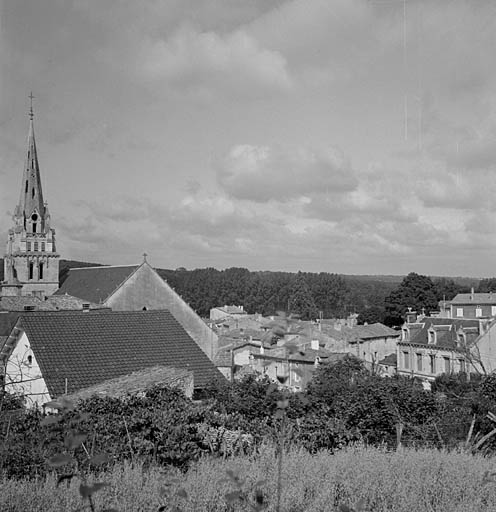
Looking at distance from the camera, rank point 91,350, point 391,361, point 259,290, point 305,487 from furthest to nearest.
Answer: point 259,290
point 391,361
point 91,350
point 305,487

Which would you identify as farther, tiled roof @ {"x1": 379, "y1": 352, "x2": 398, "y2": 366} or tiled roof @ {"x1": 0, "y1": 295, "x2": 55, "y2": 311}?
tiled roof @ {"x1": 379, "y1": 352, "x2": 398, "y2": 366}

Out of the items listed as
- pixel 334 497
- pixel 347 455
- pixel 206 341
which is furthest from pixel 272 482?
pixel 206 341

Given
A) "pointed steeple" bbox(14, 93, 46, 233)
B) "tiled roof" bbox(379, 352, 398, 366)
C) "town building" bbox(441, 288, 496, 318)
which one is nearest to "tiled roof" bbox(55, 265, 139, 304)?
"pointed steeple" bbox(14, 93, 46, 233)

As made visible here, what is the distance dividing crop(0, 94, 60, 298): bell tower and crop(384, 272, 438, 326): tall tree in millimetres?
39155

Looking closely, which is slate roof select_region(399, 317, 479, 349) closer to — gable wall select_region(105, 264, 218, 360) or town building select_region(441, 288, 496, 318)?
gable wall select_region(105, 264, 218, 360)

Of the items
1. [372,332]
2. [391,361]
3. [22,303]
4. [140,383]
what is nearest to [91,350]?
[140,383]

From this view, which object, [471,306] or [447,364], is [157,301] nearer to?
[447,364]

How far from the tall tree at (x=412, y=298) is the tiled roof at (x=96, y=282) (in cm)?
3886

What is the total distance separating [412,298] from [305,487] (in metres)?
63.4

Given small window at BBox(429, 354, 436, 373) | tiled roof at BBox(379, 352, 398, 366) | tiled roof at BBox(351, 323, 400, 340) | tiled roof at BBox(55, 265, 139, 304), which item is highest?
tiled roof at BBox(55, 265, 139, 304)

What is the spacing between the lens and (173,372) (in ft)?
38.0

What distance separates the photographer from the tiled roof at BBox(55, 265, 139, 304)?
32344mm

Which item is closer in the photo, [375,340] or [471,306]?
[375,340]

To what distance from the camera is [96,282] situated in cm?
3500
